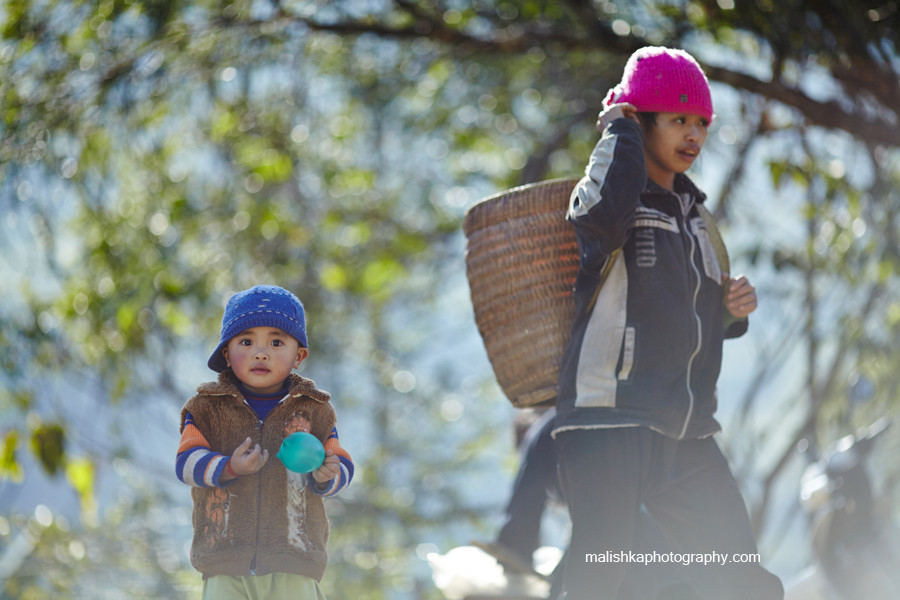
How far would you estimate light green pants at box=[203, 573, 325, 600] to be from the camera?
204 cm

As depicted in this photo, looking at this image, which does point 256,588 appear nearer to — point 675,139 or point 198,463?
point 198,463

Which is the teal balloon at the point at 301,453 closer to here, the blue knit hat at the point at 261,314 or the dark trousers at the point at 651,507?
the blue knit hat at the point at 261,314

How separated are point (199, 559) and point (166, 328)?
11.0 ft

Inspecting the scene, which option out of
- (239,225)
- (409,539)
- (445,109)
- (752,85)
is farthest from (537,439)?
(409,539)

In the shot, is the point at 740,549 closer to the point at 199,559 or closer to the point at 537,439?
the point at 537,439

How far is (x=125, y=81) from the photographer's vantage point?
449cm

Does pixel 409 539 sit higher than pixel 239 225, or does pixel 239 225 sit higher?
pixel 239 225

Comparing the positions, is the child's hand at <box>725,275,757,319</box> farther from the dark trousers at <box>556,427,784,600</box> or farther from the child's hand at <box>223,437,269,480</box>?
the child's hand at <box>223,437,269,480</box>

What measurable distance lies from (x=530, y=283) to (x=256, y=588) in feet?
3.25

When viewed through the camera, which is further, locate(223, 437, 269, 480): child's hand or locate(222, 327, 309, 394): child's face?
locate(222, 327, 309, 394): child's face

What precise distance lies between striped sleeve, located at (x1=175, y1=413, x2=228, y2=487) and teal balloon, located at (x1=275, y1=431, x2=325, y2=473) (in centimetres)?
12

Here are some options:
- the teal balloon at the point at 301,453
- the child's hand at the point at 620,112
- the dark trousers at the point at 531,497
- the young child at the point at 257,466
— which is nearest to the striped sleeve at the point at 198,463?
the young child at the point at 257,466

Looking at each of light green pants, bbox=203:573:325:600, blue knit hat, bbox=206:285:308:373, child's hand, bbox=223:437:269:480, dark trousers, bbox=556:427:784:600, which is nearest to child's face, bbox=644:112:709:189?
dark trousers, bbox=556:427:784:600

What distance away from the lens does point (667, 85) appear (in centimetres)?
246
